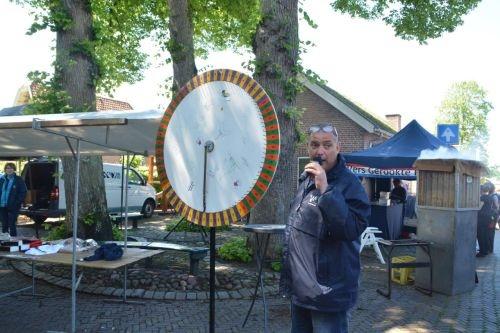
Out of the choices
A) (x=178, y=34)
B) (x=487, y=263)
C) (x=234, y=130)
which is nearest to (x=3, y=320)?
(x=234, y=130)

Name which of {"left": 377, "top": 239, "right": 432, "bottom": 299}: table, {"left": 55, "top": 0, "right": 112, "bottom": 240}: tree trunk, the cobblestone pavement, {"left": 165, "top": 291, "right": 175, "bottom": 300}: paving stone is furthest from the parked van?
{"left": 377, "top": 239, "right": 432, "bottom": 299}: table

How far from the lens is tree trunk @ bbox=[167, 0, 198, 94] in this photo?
31.7 feet

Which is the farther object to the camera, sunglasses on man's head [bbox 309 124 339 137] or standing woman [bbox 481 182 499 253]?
standing woman [bbox 481 182 499 253]

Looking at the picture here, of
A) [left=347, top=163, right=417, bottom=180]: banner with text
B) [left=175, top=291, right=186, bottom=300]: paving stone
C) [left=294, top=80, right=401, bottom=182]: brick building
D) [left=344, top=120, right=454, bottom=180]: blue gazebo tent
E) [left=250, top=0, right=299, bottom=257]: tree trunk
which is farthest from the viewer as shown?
[left=294, top=80, right=401, bottom=182]: brick building

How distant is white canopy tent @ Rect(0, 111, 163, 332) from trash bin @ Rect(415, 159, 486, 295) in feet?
14.8

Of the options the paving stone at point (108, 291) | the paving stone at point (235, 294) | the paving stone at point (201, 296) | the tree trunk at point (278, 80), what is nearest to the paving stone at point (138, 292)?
the paving stone at point (108, 291)

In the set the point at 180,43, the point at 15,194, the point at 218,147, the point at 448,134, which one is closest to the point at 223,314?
the point at 218,147

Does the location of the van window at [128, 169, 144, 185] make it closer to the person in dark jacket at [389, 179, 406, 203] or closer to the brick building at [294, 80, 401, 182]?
the brick building at [294, 80, 401, 182]

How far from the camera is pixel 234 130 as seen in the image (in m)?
2.84

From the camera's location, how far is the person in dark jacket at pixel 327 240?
2.38 m

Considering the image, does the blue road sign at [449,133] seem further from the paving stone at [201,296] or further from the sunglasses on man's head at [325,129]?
the sunglasses on man's head at [325,129]

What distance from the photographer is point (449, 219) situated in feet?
22.2

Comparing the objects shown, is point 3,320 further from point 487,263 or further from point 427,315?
point 487,263

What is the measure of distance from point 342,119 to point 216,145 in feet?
56.1
